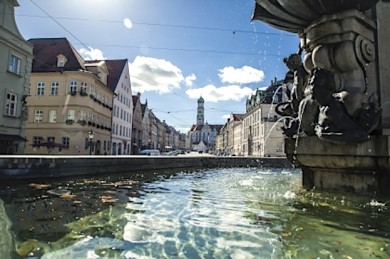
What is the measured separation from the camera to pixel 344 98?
5.88 meters

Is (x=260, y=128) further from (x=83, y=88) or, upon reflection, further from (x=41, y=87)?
(x=41, y=87)

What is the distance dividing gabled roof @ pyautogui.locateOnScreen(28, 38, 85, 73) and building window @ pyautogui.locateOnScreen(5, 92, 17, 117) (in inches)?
498

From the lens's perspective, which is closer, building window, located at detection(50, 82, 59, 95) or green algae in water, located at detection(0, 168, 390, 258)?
green algae in water, located at detection(0, 168, 390, 258)

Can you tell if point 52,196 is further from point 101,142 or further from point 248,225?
point 101,142

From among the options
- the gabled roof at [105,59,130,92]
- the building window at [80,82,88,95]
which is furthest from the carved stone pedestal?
the gabled roof at [105,59,130,92]

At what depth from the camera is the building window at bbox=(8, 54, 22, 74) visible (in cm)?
2312

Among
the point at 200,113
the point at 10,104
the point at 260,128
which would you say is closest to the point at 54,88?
the point at 10,104

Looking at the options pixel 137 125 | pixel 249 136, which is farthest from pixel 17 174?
pixel 249 136

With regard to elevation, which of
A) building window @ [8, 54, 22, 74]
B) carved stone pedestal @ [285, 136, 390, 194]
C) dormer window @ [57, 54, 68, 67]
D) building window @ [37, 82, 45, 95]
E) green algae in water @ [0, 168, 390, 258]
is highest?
dormer window @ [57, 54, 68, 67]

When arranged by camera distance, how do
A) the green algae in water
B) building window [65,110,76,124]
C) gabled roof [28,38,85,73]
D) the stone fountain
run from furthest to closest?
gabled roof [28,38,85,73], building window [65,110,76,124], the stone fountain, the green algae in water

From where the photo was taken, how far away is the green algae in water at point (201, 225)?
2.94m

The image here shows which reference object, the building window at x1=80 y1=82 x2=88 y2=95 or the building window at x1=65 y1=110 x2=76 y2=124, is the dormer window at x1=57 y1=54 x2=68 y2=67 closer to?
the building window at x1=80 y1=82 x2=88 y2=95

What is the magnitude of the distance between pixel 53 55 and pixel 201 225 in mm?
39222

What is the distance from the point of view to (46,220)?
12.9 feet
